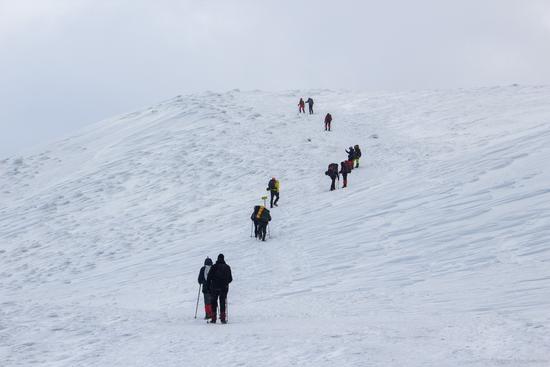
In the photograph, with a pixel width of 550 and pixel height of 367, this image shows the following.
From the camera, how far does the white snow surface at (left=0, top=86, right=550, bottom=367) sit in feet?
28.9

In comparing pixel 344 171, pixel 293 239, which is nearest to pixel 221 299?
pixel 293 239

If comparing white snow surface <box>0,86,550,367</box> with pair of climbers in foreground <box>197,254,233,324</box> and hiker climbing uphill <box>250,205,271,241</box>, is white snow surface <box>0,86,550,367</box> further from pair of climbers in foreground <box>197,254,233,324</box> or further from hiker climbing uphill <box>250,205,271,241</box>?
hiker climbing uphill <box>250,205,271,241</box>

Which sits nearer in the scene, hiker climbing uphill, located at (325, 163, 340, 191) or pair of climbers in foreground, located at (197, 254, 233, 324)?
pair of climbers in foreground, located at (197, 254, 233, 324)

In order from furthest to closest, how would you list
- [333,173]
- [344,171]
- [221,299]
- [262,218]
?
[344,171] → [333,173] → [262,218] → [221,299]

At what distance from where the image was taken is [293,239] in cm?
1916

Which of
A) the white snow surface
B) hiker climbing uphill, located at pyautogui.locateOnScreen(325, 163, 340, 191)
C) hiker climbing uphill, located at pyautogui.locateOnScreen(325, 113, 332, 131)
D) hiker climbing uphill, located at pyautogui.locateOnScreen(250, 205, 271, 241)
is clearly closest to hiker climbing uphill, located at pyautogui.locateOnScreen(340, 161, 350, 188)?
hiker climbing uphill, located at pyautogui.locateOnScreen(325, 163, 340, 191)

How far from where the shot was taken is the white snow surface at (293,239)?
28.9 feet

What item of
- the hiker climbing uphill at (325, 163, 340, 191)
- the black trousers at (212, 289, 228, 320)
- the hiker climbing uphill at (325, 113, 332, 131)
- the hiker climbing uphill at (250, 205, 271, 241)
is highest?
the hiker climbing uphill at (325, 113, 332, 131)

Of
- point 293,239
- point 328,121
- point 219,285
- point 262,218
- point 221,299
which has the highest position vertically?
point 328,121

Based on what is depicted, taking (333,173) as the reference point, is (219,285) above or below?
below

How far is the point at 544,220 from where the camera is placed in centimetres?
1430

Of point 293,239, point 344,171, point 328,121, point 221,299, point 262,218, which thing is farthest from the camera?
point 328,121

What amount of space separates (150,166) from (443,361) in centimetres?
2822

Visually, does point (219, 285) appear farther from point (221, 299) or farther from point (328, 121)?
point (328, 121)
